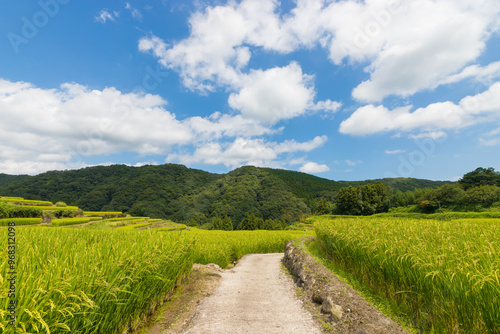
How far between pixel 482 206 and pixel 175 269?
153 ft

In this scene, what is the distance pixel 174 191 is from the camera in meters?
93.3

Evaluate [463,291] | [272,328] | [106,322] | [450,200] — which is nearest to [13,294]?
[106,322]

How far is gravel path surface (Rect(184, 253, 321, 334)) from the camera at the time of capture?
4.56m

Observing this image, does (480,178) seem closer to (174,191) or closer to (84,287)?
(84,287)

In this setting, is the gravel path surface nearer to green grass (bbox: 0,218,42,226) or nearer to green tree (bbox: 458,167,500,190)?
green grass (bbox: 0,218,42,226)

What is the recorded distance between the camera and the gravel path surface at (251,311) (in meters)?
4.56

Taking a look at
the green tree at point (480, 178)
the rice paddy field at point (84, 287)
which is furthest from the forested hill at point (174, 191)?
the rice paddy field at point (84, 287)

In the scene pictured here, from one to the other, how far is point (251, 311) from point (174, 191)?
306 ft

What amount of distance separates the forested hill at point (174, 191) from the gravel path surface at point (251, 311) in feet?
240

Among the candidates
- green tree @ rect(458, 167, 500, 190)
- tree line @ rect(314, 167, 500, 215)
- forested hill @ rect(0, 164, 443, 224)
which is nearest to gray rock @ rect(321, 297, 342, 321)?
tree line @ rect(314, 167, 500, 215)

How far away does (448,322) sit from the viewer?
366 cm

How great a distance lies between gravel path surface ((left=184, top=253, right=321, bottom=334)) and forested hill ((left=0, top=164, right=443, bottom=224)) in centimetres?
7330

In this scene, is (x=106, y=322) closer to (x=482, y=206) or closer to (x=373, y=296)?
(x=373, y=296)

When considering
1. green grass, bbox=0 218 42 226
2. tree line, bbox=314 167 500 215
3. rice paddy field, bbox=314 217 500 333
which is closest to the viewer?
rice paddy field, bbox=314 217 500 333
